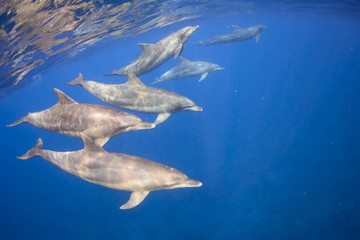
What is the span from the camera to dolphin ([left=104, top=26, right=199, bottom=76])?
29.0 feet

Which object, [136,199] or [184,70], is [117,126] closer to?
[136,199]

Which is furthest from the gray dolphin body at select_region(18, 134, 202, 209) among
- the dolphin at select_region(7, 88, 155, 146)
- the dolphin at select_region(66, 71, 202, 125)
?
the dolphin at select_region(66, 71, 202, 125)

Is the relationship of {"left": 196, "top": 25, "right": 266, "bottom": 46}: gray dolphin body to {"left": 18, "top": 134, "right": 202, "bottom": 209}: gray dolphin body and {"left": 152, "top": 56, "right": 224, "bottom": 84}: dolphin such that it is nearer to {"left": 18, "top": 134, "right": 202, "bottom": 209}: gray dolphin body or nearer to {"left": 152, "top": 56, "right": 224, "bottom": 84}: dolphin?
{"left": 152, "top": 56, "right": 224, "bottom": 84}: dolphin

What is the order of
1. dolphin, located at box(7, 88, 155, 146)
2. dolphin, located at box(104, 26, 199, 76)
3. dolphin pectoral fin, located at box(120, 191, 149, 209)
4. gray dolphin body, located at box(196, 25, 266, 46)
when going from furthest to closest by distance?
gray dolphin body, located at box(196, 25, 266, 46)
dolphin, located at box(104, 26, 199, 76)
dolphin, located at box(7, 88, 155, 146)
dolphin pectoral fin, located at box(120, 191, 149, 209)

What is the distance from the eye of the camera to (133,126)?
5.73 m

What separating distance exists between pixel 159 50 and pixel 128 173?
597 centimetres

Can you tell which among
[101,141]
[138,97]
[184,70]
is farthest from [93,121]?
[184,70]

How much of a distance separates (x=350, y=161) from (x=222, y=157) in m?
10.7

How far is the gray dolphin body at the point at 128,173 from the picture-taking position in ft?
15.7

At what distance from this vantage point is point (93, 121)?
5711mm

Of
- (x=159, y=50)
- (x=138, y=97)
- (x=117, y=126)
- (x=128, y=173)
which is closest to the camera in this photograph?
(x=128, y=173)

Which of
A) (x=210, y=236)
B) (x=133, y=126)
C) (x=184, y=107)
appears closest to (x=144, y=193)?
(x=133, y=126)

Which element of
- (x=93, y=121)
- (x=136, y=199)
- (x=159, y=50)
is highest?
(x=159, y=50)

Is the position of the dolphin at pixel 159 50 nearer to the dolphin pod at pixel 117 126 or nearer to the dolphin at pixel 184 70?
the dolphin pod at pixel 117 126
